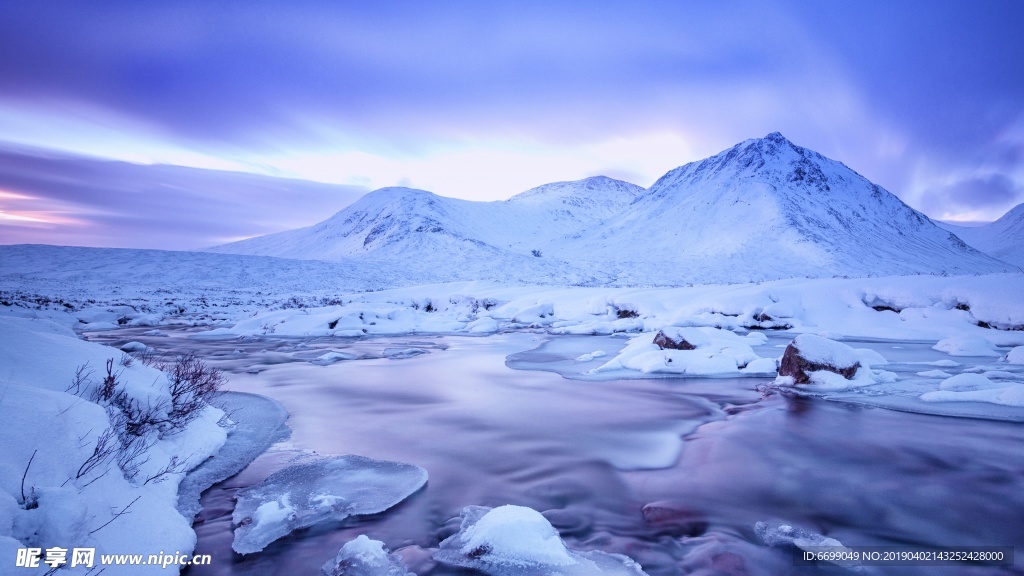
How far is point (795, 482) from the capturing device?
18.5 ft

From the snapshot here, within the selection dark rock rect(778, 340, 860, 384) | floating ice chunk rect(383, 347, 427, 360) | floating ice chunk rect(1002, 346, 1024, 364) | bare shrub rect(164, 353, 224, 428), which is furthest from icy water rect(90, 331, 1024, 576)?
floating ice chunk rect(1002, 346, 1024, 364)

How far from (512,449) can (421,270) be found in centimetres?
6901

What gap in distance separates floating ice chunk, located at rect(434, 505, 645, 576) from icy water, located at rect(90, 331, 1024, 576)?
177 millimetres

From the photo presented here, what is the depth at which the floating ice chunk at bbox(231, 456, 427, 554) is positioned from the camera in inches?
171

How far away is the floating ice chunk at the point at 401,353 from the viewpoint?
53.9 ft

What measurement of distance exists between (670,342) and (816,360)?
396 cm

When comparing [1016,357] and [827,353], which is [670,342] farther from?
[1016,357]

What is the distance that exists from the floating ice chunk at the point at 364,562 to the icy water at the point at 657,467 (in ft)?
0.53

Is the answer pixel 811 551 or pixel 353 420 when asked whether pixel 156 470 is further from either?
pixel 811 551

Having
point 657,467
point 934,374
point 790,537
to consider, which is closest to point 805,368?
point 934,374

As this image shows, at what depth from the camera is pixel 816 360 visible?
10.3 metres

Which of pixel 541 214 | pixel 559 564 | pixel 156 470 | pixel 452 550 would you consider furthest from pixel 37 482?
pixel 541 214

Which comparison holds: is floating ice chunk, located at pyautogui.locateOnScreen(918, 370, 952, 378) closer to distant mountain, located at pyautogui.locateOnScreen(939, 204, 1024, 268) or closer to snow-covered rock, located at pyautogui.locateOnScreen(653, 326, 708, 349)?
snow-covered rock, located at pyautogui.locateOnScreen(653, 326, 708, 349)

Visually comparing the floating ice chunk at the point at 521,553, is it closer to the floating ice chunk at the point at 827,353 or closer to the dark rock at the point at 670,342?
the floating ice chunk at the point at 827,353
